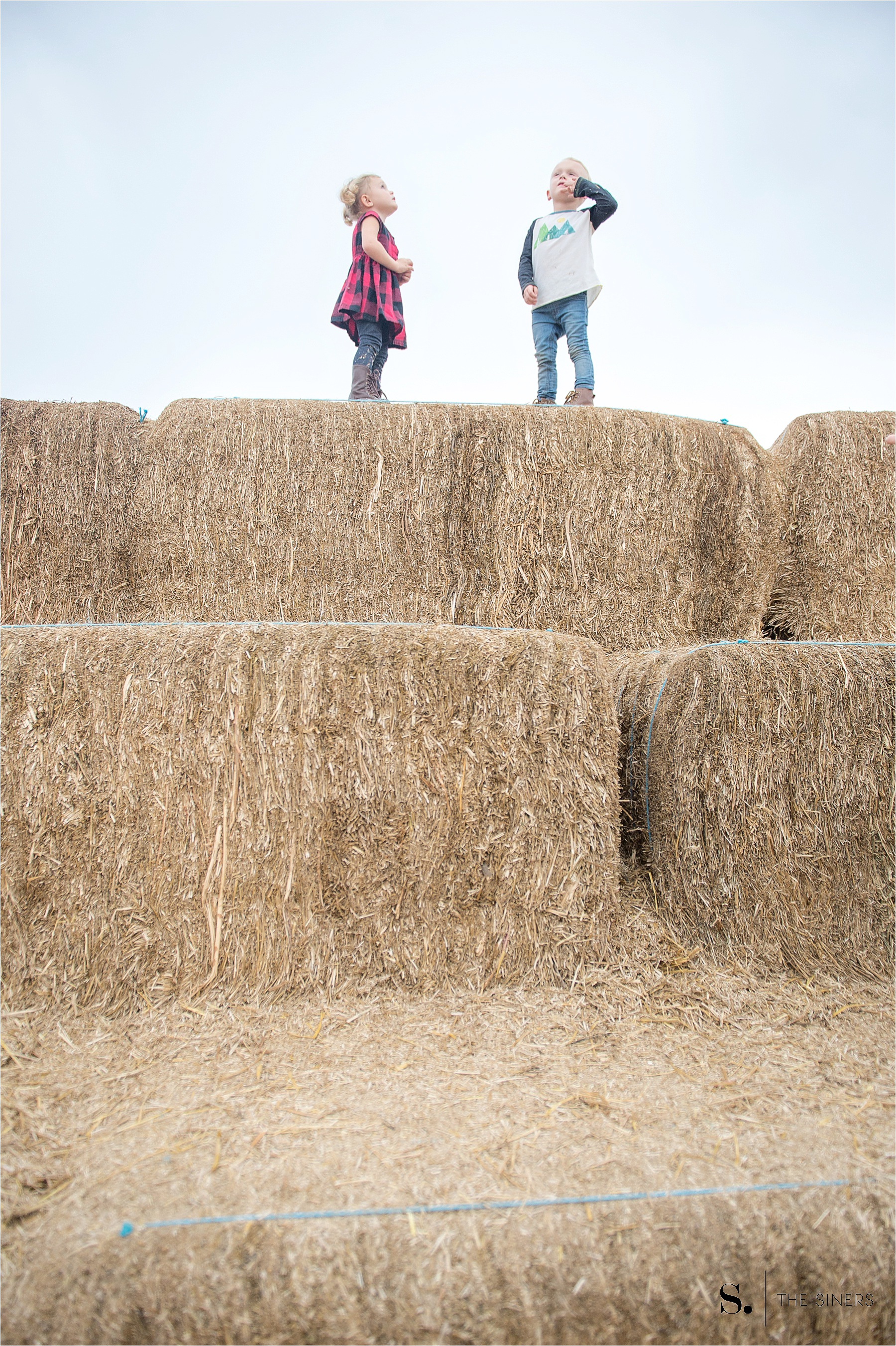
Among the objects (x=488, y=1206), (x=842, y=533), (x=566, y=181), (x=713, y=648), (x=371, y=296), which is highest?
(x=566, y=181)

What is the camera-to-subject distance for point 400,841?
2260mm

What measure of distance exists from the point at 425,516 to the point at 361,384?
3.59 ft

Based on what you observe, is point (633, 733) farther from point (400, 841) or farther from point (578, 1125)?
point (578, 1125)

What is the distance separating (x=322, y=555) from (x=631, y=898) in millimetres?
1878

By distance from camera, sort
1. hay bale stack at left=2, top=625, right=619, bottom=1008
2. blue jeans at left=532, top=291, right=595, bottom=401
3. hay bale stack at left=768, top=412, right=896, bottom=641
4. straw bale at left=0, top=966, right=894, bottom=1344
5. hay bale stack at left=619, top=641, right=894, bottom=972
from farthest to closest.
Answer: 1. blue jeans at left=532, top=291, right=595, bottom=401
2. hay bale stack at left=768, top=412, right=896, bottom=641
3. hay bale stack at left=619, top=641, right=894, bottom=972
4. hay bale stack at left=2, top=625, right=619, bottom=1008
5. straw bale at left=0, top=966, right=894, bottom=1344

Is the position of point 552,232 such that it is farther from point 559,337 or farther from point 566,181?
point 559,337

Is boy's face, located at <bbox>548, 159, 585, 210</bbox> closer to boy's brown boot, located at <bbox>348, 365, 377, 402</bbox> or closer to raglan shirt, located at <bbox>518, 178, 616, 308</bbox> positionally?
raglan shirt, located at <bbox>518, 178, 616, 308</bbox>

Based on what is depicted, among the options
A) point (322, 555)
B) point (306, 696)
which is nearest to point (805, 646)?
point (306, 696)

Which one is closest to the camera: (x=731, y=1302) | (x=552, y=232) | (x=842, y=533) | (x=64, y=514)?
(x=731, y=1302)

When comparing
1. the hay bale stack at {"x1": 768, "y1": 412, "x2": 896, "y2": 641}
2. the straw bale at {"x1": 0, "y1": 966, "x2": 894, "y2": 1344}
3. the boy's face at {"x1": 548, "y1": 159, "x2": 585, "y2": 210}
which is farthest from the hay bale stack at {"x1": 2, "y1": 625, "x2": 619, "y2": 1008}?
the boy's face at {"x1": 548, "y1": 159, "x2": 585, "y2": 210}

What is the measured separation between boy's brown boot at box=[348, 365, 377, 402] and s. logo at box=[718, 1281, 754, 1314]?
3726 mm

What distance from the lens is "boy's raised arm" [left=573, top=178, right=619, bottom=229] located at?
4.07 m

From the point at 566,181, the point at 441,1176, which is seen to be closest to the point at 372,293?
the point at 566,181

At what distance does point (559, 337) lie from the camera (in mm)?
4293
